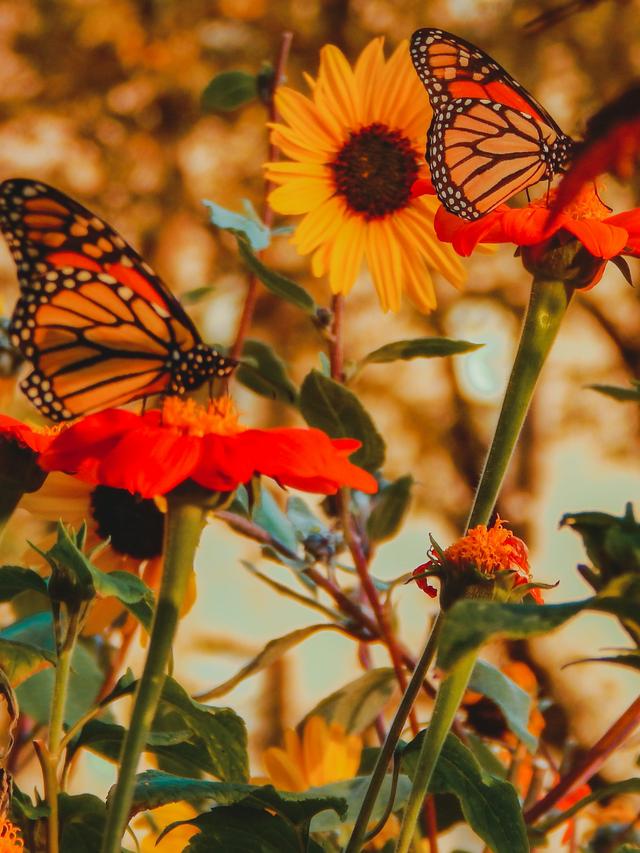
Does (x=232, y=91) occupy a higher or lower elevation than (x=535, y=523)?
lower

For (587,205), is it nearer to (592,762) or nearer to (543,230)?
(543,230)

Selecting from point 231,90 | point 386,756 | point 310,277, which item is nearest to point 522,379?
point 386,756

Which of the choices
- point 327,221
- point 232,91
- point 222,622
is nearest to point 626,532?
point 327,221

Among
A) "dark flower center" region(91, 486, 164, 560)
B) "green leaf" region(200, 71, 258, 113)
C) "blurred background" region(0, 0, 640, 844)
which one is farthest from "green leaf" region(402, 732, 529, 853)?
"blurred background" region(0, 0, 640, 844)

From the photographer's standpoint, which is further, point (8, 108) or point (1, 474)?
point (8, 108)

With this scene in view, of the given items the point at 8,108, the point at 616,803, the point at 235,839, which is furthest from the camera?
the point at 8,108

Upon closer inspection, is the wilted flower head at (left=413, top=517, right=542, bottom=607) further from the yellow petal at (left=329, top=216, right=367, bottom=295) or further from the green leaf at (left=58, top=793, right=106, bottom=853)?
the yellow petal at (left=329, top=216, right=367, bottom=295)

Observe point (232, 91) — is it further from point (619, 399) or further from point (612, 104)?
point (612, 104)

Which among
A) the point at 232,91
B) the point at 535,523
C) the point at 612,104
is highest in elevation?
the point at 535,523
